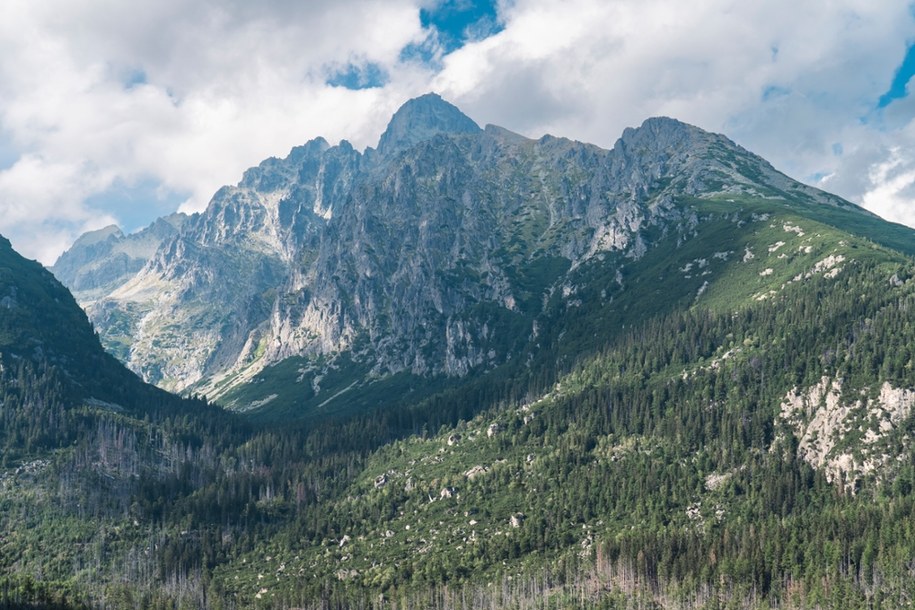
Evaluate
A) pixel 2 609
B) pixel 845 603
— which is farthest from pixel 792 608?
pixel 2 609

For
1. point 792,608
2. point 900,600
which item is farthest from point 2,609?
point 900,600

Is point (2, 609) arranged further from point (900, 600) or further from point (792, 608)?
point (900, 600)

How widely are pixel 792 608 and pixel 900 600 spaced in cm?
2309

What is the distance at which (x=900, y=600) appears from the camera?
638 ft

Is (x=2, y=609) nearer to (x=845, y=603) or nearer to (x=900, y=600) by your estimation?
(x=845, y=603)

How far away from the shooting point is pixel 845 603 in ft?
632

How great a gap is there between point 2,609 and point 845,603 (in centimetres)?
19037

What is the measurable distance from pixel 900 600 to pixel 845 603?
1317 centimetres

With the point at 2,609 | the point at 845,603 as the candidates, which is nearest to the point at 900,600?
the point at 845,603

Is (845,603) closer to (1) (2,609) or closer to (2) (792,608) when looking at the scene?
(2) (792,608)

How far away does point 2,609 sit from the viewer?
656ft
